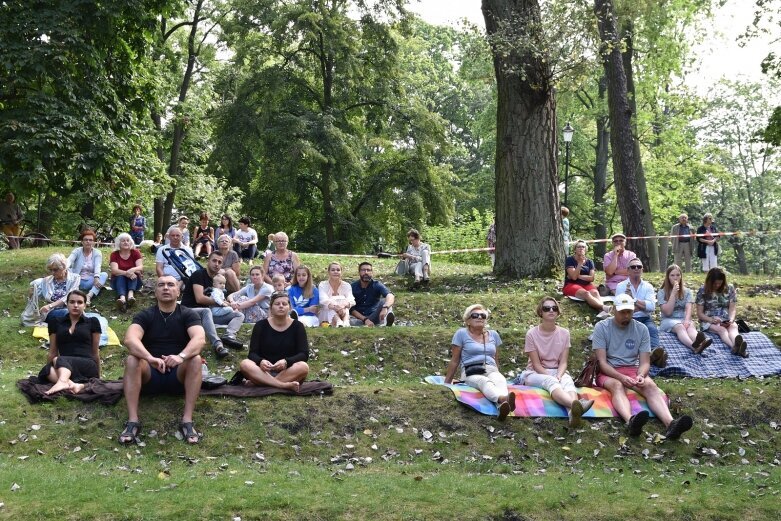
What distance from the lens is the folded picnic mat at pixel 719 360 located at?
1239cm

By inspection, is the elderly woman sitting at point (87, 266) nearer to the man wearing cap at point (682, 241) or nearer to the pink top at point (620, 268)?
the pink top at point (620, 268)

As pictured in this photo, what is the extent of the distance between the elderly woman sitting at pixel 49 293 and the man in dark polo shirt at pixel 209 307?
2.09 m

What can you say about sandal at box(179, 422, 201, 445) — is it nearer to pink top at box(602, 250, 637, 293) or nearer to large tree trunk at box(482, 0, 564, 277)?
pink top at box(602, 250, 637, 293)

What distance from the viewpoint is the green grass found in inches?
306

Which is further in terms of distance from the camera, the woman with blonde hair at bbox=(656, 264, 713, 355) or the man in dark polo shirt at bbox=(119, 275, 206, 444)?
the woman with blonde hair at bbox=(656, 264, 713, 355)

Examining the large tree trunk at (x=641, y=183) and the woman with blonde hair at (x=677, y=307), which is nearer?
the woman with blonde hair at (x=677, y=307)

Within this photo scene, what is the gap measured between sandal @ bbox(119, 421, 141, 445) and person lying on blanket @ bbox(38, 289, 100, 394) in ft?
4.35

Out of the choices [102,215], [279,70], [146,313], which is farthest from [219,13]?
[146,313]

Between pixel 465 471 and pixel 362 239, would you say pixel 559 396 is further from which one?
pixel 362 239

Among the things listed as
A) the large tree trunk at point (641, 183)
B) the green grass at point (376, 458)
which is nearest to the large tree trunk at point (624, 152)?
the large tree trunk at point (641, 183)

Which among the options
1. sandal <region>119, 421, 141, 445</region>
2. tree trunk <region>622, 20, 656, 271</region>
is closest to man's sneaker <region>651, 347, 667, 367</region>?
sandal <region>119, 421, 141, 445</region>

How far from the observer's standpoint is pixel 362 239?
35.0 meters

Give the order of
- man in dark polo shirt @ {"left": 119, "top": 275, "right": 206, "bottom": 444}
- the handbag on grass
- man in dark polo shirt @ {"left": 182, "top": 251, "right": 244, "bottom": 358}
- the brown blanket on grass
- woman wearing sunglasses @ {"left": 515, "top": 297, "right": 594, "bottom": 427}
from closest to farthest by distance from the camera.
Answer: man in dark polo shirt @ {"left": 119, "top": 275, "right": 206, "bottom": 444} → the brown blanket on grass → woman wearing sunglasses @ {"left": 515, "top": 297, "right": 594, "bottom": 427} → the handbag on grass → man in dark polo shirt @ {"left": 182, "top": 251, "right": 244, "bottom": 358}

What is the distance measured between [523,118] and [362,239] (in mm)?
17297
